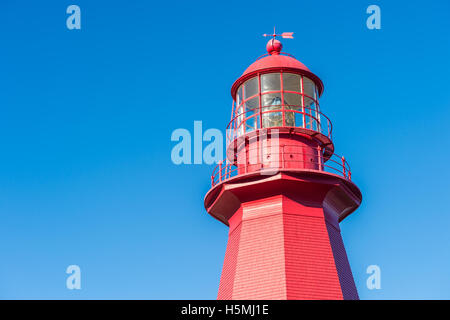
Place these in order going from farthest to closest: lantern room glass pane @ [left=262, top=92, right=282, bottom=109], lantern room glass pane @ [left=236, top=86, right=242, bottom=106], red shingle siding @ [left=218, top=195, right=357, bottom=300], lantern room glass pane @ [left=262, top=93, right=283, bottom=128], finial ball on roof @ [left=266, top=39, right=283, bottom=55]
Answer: finial ball on roof @ [left=266, top=39, right=283, bottom=55] → lantern room glass pane @ [left=236, top=86, right=242, bottom=106] → lantern room glass pane @ [left=262, top=92, right=282, bottom=109] → lantern room glass pane @ [left=262, top=93, right=283, bottom=128] → red shingle siding @ [left=218, top=195, right=357, bottom=300]

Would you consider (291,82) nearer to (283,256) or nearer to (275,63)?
(275,63)

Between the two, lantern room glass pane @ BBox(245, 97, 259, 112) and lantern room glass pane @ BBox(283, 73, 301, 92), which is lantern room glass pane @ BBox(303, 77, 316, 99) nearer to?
lantern room glass pane @ BBox(283, 73, 301, 92)

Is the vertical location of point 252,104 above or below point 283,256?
above

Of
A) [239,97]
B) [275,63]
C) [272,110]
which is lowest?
[272,110]

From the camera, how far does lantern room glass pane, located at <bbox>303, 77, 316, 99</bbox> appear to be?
835 inches

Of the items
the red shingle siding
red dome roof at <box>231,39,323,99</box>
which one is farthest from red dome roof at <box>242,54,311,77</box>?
the red shingle siding

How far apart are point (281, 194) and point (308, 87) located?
4.11 metres

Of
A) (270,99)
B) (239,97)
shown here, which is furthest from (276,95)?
(239,97)

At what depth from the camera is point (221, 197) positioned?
20.3m

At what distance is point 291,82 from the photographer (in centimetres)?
2128

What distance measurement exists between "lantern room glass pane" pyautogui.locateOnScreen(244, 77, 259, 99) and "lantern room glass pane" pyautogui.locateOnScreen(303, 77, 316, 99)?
1611mm

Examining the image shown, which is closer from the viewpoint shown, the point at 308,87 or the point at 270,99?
the point at 270,99
